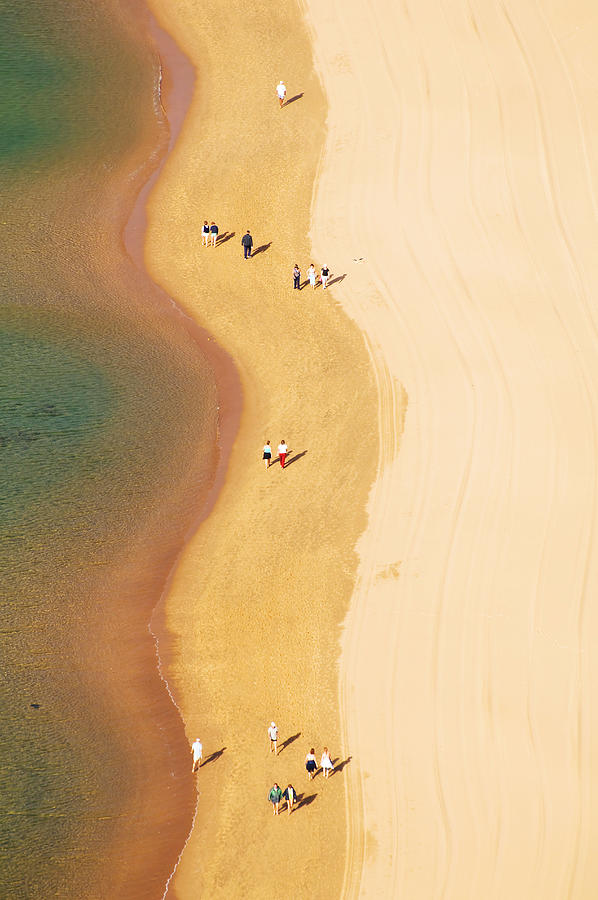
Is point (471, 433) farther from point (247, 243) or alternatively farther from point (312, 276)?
point (247, 243)

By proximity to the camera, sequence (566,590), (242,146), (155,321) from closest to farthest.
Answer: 1. (566,590)
2. (155,321)
3. (242,146)

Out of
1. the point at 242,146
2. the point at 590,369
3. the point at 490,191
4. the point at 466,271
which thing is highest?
the point at 242,146

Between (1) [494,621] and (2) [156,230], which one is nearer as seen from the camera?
(1) [494,621]

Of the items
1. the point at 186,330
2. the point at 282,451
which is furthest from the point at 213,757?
the point at 186,330

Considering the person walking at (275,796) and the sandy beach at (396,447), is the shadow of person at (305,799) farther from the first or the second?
the person walking at (275,796)

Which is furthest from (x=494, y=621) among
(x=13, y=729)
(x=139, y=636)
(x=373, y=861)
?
(x=13, y=729)

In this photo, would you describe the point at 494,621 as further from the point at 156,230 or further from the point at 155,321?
the point at 156,230
